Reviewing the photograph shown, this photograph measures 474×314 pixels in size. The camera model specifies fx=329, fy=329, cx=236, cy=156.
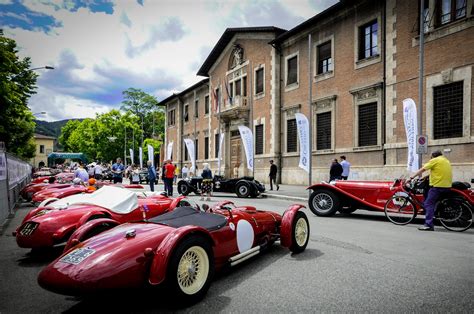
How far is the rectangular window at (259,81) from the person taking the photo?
25.6 m

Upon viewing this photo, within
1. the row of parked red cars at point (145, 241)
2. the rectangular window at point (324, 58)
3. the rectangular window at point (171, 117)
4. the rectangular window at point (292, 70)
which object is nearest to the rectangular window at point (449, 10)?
the rectangular window at point (324, 58)

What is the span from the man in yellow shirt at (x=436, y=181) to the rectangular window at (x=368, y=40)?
38.3 ft

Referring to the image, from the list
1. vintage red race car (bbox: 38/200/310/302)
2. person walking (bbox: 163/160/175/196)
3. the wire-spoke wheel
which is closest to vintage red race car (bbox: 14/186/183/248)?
vintage red race car (bbox: 38/200/310/302)

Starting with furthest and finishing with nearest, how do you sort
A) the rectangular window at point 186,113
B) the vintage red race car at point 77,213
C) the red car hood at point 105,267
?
the rectangular window at point 186,113 < the vintage red race car at point 77,213 < the red car hood at point 105,267

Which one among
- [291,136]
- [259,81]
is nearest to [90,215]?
[291,136]

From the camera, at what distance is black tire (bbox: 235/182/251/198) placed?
1530 centimetres

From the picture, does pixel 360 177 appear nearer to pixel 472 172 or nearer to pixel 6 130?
pixel 472 172

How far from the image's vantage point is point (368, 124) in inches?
679

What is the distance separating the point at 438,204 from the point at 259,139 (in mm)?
18526

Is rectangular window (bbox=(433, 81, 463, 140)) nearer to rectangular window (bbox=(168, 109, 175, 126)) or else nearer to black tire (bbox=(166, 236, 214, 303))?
black tire (bbox=(166, 236, 214, 303))

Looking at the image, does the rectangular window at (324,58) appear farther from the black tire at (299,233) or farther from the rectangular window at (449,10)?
the black tire at (299,233)

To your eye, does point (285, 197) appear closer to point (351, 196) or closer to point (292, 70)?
point (351, 196)

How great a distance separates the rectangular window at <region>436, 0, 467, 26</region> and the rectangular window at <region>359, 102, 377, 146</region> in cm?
459

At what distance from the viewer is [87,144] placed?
6494 centimetres
